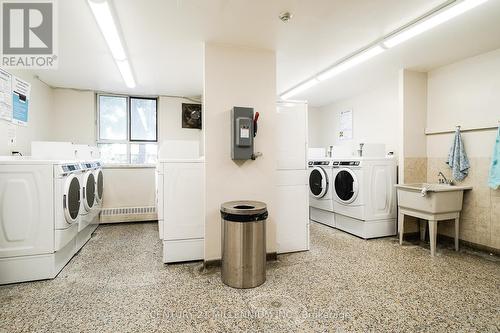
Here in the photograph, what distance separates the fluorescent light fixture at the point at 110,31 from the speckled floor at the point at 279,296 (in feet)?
7.96

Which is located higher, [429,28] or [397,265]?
[429,28]

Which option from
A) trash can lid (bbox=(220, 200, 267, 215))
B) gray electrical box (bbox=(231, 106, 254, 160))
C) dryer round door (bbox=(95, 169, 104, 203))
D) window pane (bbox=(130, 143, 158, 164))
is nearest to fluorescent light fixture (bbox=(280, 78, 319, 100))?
gray electrical box (bbox=(231, 106, 254, 160))

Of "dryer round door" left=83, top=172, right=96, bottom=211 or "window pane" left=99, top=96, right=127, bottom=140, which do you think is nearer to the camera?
"dryer round door" left=83, top=172, right=96, bottom=211

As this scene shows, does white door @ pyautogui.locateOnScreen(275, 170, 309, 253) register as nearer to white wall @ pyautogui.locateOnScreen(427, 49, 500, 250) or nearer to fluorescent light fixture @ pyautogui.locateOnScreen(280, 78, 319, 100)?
fluorescent light fixture @ pyautogui.locateOnScreen(280, 78, 319, 100)

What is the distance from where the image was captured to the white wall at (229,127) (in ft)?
8.97

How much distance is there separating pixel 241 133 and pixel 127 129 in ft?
11.1

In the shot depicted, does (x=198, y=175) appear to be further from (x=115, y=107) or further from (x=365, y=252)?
(x=115, y=107)

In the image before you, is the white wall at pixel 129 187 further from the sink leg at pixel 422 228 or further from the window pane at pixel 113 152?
the sink leg at pixel 422 228

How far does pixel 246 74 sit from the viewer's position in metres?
2.83

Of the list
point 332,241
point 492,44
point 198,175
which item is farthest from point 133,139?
point 492,44

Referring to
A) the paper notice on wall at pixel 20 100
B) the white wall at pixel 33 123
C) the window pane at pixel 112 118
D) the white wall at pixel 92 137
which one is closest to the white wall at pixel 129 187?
the white wall at pixel 92 137

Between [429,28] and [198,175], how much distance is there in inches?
113

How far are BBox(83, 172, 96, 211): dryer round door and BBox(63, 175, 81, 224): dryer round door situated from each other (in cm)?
23

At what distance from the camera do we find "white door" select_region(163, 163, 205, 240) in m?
2.85
